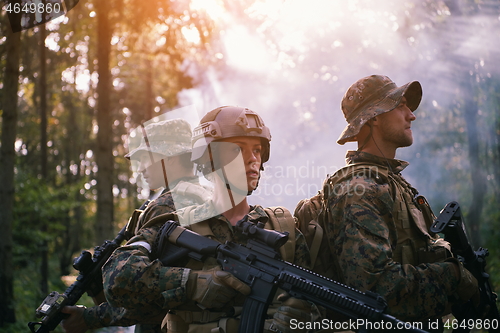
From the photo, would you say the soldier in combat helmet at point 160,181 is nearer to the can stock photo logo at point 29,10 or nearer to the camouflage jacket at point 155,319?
the camouflage jacket at point 155,319

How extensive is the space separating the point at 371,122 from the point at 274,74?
16.2 meters

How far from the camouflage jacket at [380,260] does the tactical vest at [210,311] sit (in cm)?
34

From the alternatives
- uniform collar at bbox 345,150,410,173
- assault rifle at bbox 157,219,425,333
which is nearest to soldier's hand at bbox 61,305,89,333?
assault rifle at bbox 157,219,425,333

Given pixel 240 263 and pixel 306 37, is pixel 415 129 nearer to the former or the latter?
pixel 306 37

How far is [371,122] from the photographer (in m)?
3.47

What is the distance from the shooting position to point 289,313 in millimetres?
2629

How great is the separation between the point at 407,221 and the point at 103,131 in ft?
24.1

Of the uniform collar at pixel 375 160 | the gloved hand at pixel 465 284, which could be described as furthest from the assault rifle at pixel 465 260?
the uniform collar at pixel 375 160

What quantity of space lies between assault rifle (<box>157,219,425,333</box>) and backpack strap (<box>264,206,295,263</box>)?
19 cm

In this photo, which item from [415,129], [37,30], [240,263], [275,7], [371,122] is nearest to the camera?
[240,263]

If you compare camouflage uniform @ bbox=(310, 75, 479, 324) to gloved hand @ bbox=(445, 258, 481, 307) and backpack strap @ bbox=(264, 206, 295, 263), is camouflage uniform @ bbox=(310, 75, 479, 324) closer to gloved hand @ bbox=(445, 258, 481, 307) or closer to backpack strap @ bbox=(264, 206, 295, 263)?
gloved hand @ bbox=(445, 258, 481, 307)

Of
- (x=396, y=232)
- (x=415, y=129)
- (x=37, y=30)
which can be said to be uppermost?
(x=37, y=30)

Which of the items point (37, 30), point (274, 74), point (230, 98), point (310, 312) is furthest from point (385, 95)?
point (230, 98)

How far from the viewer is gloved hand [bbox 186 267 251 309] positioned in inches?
103
